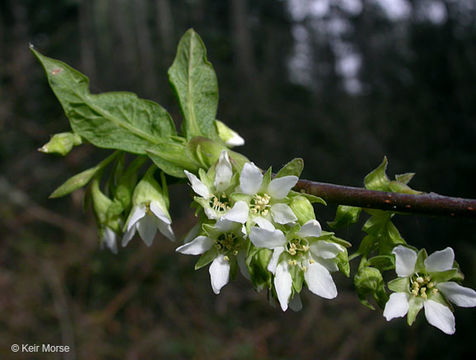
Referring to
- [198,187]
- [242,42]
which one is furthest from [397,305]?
[242,42]

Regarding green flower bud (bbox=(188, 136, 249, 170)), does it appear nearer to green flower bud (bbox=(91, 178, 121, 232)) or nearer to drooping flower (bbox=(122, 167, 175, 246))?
drooping flower (bbox=(122, 167, 175, 246))

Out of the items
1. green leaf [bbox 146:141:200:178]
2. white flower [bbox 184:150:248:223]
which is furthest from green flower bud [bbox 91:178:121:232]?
white flower [bbox 184:150:248:223]

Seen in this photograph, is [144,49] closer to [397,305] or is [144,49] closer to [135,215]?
[135,215]

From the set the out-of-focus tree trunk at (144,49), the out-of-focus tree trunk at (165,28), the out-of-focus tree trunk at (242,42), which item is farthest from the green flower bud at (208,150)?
the out-of-focus tree trunk at (242,42)

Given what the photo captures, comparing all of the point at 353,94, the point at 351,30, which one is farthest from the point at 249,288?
the point at 351,30

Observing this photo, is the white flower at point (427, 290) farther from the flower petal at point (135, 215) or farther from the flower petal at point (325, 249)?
the flower petal at point (135, 215)

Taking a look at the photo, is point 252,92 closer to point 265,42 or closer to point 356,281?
point 265,42
